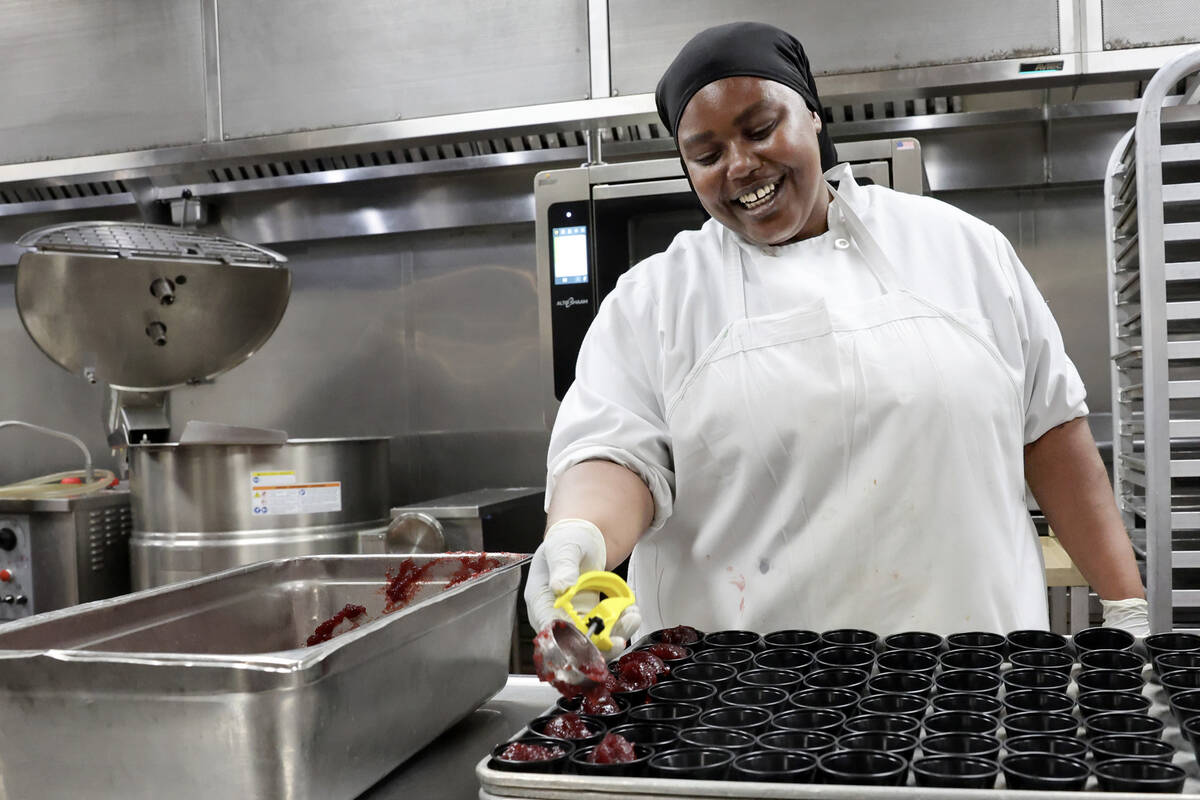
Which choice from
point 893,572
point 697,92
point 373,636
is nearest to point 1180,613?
point 893,572

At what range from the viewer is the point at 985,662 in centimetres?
99

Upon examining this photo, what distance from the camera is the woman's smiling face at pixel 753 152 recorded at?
1358mm

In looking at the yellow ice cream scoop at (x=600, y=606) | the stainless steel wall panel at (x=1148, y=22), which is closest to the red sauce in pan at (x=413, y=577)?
the yellow ice cream scoop at (x=600, y=606)

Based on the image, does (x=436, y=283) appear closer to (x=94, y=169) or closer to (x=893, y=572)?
(x=94, y=169)

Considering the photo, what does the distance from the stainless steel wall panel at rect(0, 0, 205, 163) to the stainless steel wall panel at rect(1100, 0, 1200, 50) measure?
7.95 feet

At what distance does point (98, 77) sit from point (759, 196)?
251 centimetres

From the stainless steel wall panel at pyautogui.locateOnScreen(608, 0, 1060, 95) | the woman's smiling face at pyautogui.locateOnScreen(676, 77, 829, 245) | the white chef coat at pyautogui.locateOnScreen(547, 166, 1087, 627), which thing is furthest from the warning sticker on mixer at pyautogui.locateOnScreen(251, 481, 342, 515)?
the woman's smiling face at pyautogui.locateOnScreen(676, 77, 829, 245)

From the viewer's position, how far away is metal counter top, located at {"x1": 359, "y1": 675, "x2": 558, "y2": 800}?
3.11 ft

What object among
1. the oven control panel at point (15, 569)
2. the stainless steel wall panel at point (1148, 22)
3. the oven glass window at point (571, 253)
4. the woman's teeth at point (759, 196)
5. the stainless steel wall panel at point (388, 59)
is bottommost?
the oven control panel at point (15, 569)

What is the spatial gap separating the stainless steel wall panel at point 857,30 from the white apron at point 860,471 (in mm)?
1315

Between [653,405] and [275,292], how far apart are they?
2.01 m

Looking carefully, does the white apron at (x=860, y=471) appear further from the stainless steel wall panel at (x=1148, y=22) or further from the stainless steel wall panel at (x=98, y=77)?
the stainless steel wall panel at (x=98, y=77)

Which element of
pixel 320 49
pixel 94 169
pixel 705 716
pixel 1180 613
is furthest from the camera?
pixel 94 169

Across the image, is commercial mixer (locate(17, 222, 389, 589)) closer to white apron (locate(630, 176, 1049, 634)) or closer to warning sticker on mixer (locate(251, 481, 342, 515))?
warning sticker on mixer (locate(251, 481, 342, 515))
